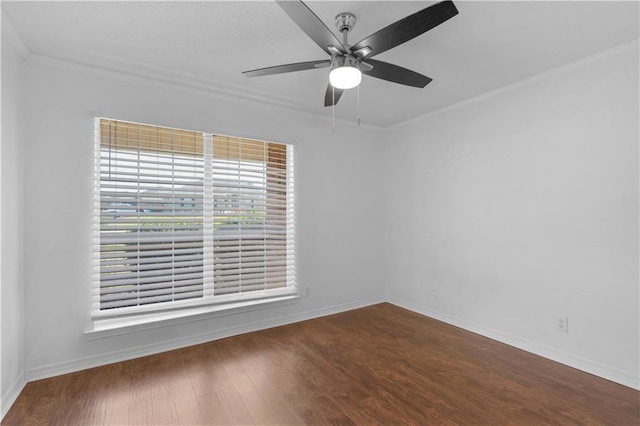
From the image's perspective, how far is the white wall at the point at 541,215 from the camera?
2492 mm

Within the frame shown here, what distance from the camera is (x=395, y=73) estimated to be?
2.26 m

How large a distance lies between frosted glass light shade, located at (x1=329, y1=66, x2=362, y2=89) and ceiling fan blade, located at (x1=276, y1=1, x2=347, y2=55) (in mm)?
119

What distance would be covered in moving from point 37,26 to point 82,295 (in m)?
2.05

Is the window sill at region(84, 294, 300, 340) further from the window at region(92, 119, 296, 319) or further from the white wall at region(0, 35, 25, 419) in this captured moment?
the white wall at region(0, 35, 25, 419)

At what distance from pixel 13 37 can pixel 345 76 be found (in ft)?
7.75

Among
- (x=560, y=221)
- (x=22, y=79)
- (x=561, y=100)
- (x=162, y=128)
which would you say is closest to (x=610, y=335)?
(x=560, y=221)

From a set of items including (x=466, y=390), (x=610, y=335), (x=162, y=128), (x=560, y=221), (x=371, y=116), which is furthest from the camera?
(x=371, y=116)

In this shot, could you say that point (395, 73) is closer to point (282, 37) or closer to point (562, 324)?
point (282, 37)

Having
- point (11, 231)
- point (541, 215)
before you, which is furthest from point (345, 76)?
point (11, 231)

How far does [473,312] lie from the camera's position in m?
3.54

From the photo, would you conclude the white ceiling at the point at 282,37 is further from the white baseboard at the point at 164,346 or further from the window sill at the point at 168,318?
the white baseboard at the point at 164,346

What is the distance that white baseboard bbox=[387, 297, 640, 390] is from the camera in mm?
2441

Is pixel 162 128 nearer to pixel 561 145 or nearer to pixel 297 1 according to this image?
pixel 297 1

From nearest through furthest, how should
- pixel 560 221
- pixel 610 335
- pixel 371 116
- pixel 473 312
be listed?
pixel 610 335 → pixel 560 221 → pixel 473 312 → pixel 371 116
